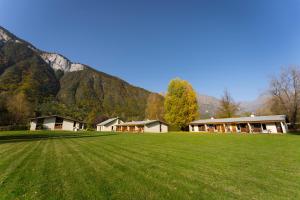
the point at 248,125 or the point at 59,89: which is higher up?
the point at 59,89

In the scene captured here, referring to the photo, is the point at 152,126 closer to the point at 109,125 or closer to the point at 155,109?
the point at 155,109

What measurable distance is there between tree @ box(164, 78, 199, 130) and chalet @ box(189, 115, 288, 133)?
9.10 feet

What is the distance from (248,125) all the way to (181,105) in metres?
17.7

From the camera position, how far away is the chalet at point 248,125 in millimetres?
36628

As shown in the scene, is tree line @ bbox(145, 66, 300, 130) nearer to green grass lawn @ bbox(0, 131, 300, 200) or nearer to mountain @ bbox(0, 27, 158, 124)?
green grass lawn @ bbox(0, 131, 300, 200)

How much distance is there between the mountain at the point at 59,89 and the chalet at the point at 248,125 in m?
70.4

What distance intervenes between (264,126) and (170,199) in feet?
140

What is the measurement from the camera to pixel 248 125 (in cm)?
4169

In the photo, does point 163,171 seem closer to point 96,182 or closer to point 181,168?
point 181,168

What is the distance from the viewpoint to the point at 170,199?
15.6 ft

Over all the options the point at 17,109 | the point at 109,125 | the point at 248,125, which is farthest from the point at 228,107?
the point at 17,109

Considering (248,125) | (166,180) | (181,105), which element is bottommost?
(166,180)

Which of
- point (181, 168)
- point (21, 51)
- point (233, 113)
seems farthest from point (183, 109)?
point (21, 51)

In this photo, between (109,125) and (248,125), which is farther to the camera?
(109,125)
